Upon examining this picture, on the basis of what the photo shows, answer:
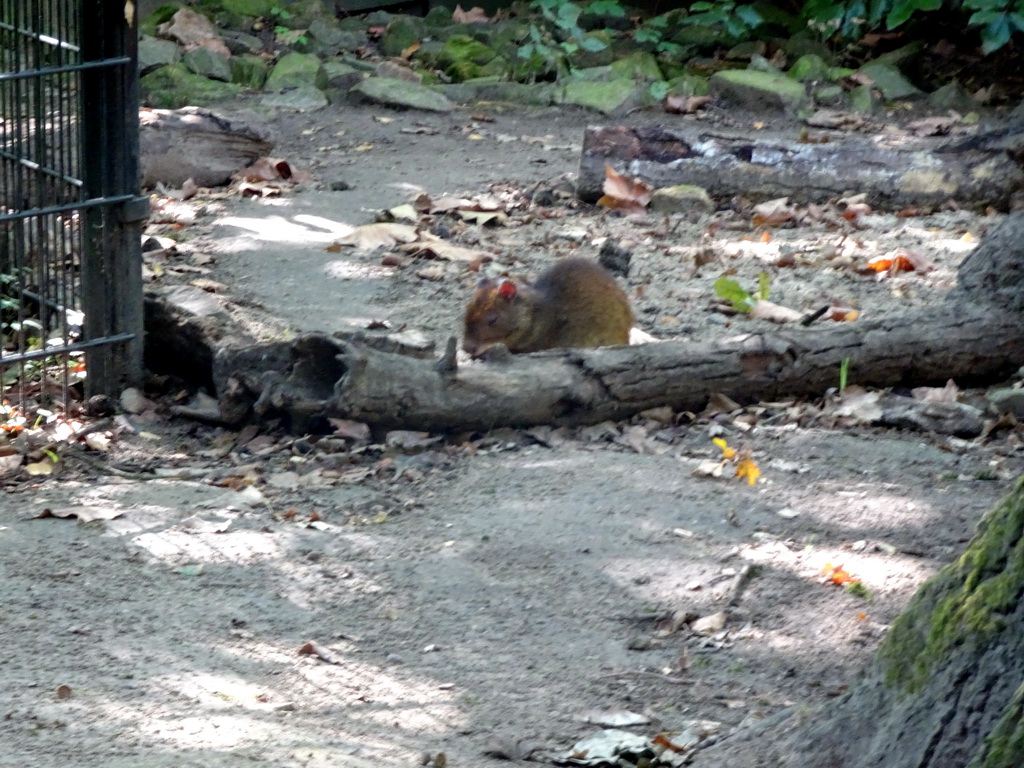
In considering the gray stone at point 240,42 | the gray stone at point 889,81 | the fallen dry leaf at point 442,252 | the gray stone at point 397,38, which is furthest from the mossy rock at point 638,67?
the fallen dry leaf at point 442,252

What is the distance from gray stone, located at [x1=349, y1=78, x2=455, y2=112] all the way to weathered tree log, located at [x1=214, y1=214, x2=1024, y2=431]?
257 inches

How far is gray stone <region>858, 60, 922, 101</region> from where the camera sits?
39.7 feet

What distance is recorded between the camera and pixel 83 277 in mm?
5449

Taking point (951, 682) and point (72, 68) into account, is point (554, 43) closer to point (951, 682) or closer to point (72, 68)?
point (72, 68)

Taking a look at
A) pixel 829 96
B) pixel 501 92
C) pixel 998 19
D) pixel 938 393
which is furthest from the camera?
pixel 501 92

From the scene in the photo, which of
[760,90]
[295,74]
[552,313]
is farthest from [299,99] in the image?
[552,313]

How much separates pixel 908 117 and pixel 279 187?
5.85 m

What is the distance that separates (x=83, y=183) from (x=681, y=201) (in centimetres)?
405

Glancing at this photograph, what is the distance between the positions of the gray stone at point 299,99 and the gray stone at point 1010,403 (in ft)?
24.2

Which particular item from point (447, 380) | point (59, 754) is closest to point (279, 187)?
point (447, 380)

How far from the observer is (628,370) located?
16.9 ft

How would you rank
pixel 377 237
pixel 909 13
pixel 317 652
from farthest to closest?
pixel 909 13, pixel 377 237, pixel 317 652

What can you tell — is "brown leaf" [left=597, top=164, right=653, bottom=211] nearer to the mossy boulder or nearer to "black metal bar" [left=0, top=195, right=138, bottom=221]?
"black metal bar" [left=0, top=195, right=138, bottom=221]

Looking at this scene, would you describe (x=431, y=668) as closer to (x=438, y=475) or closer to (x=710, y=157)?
(x=438, y=475)
